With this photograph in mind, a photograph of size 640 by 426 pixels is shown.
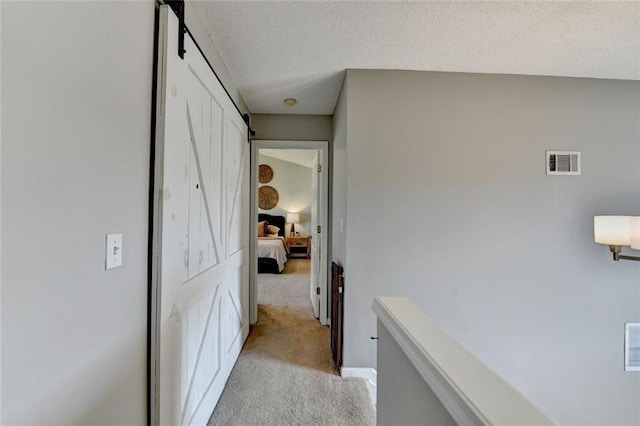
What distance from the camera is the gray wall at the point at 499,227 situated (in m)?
2.14

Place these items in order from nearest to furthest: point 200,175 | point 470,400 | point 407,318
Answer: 1. point 470,400
2. point 407,318
3. point 200,175

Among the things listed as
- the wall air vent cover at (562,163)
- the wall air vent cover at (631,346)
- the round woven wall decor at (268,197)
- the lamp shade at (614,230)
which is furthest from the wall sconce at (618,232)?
the round woven wall decor at (268,197)

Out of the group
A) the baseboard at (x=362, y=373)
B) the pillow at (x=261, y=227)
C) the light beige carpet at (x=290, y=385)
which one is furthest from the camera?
the pillow at (x=261, y=227)

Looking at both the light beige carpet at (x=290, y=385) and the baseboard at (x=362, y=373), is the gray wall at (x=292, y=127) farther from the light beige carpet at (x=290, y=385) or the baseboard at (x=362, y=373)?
the baseboard at (x=362, y=373)

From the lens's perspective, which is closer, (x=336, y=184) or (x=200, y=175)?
(x=200, y=175)

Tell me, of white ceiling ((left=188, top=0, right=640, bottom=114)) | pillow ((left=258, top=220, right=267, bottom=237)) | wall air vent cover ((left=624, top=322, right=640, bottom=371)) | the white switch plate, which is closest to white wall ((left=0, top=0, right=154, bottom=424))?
the white switch plate

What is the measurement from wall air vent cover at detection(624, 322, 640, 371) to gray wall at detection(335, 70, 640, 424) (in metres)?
0.06

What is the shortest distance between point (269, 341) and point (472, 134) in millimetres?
2559

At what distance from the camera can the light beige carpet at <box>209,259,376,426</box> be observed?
1.75 meters

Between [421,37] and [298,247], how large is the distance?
5.88 meters

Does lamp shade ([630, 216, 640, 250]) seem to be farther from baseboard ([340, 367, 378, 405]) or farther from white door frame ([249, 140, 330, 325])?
white door frame ([249, 140, 330, 325])

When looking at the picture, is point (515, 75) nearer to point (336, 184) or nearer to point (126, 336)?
point (336, 184)

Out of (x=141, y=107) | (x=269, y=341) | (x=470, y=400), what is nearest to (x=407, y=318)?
(x=470, y=400)

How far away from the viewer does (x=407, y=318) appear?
38.1 inches
